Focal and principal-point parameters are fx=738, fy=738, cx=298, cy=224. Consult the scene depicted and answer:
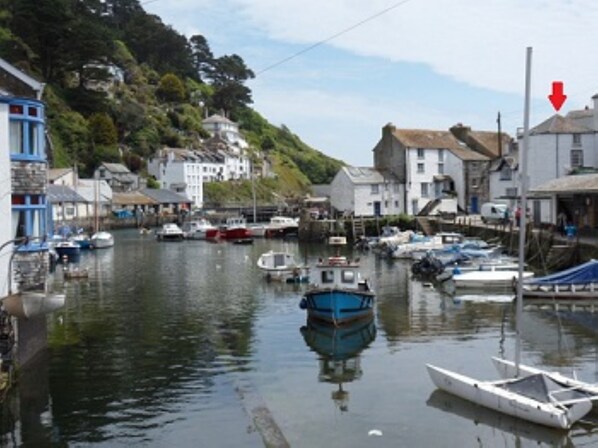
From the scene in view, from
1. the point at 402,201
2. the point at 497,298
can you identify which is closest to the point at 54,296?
the point at 497,298

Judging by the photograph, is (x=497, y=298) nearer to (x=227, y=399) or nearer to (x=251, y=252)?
(x=227, y=399)

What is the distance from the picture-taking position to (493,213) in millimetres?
67812

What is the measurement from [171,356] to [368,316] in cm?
903

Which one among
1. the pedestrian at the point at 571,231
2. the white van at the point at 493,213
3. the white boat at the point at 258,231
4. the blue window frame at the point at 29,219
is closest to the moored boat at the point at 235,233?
the white boat at the point at 258,231

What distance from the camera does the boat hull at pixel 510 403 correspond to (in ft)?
54.5

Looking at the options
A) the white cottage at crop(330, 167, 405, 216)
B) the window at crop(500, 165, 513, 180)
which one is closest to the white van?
the window at crop(500, 165, 513, 180)

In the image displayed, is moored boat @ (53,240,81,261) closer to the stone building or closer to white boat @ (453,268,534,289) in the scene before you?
white boat @ (453,268,534,289)

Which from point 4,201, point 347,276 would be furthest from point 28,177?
point 347,276

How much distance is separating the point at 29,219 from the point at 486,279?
25.5 m

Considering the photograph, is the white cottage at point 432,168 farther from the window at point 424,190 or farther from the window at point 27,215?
the window at point 27,215

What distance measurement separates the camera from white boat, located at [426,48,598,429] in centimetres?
1675

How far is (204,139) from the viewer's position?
149000mm

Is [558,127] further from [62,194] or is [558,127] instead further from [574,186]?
[62,194]

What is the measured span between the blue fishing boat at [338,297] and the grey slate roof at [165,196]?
9019cm
